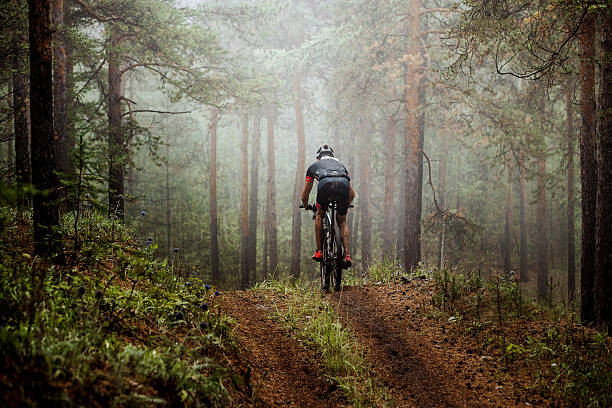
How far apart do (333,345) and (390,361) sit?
2.59ft

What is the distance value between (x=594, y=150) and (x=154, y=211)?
19997 mm

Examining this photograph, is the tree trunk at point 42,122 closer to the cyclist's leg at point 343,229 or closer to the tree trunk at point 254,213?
the cyclist's leg at point 343,229

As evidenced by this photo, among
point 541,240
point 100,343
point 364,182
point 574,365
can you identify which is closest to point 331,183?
point 574,365

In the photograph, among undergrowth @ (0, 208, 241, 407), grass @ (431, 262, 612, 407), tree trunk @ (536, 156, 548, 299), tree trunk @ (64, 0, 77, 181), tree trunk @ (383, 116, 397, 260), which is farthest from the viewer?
tree trunk @ (383, 116, 397, 260)

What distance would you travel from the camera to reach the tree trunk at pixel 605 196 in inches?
279

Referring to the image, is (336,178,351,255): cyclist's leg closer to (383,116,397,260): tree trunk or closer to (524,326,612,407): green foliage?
(524,326,612,407): green foliage

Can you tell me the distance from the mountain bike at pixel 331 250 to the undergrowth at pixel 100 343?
3.01 m

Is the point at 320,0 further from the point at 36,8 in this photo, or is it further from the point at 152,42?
the point at 36,8

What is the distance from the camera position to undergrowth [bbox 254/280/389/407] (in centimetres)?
433

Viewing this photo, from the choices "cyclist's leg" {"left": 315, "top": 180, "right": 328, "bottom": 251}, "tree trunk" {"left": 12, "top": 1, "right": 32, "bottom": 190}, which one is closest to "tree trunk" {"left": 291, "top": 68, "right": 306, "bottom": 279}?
"cyclist's leg" {"left": 315, "top": 180, "right": 328, "bottom": 251}

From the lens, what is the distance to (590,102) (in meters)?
8.25

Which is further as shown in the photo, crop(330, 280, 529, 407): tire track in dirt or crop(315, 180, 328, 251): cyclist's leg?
crop(315, 180, 328, 251): cyclist's leg

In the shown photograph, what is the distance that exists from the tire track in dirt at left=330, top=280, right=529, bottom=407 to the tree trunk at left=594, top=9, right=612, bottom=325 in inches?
116

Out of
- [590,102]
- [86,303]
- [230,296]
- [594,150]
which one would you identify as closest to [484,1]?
[590,102]
